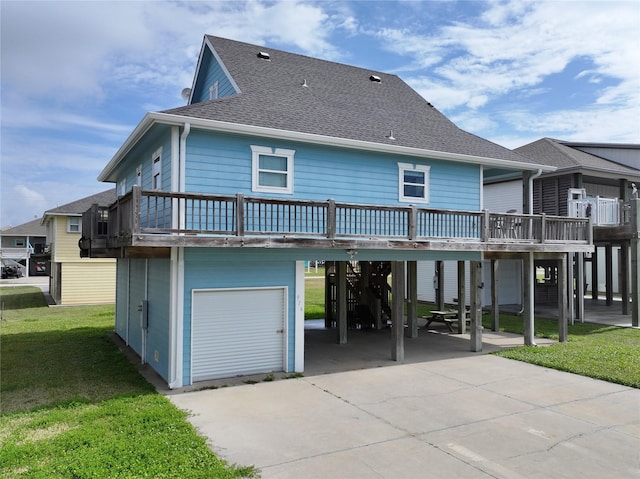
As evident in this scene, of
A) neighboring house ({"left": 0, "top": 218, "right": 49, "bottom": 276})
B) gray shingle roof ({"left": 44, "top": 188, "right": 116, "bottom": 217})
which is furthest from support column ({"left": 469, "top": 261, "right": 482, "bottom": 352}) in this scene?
neighboring house ({"left": 0, "top": 218, "right": 49, "bottom": 276})

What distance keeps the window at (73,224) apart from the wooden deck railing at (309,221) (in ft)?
49.0

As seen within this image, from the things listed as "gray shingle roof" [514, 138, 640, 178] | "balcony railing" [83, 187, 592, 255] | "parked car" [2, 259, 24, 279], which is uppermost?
"gray shingle roof" [514, 138, 640, 178]

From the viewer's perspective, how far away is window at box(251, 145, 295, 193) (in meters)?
10.5

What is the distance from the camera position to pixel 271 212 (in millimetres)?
9602

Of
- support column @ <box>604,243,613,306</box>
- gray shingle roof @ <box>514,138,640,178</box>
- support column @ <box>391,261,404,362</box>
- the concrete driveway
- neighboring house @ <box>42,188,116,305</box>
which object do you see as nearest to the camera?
the concrete driveway

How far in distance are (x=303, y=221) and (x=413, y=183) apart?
367cm

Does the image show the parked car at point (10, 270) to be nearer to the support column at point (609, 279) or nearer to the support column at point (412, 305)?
the support column at point (412, 305)

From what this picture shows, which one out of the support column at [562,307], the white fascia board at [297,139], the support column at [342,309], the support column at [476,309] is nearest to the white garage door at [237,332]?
the white fascia board at [297,139]

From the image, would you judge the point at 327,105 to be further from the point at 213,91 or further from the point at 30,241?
the point at 30,241

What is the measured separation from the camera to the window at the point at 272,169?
10.5m

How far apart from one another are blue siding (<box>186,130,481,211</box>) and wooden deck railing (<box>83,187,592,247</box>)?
1.37ft

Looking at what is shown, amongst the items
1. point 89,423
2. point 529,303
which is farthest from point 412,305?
point 89,423

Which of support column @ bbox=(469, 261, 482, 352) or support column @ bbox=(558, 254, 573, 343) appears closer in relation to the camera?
support column @ bbox=(469, 261, 482, 352)

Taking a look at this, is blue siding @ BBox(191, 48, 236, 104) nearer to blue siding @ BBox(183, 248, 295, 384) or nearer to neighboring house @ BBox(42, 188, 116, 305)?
blue siding @ BBox(183, 248, 295, 384)
